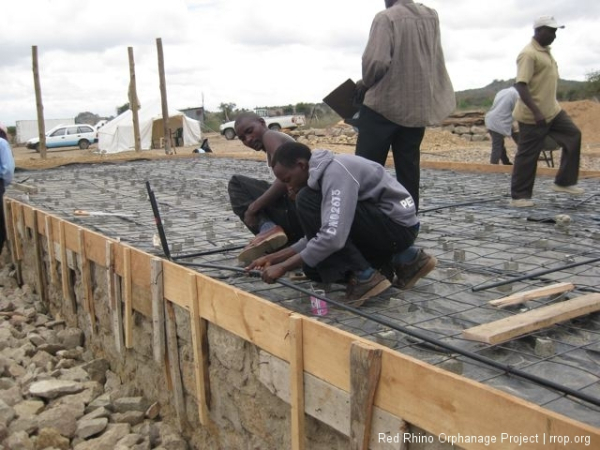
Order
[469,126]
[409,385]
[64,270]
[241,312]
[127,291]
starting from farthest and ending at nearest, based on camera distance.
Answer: [469,126], [64,270], [127,291], [241,312], [409,385]

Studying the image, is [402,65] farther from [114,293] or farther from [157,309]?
[114,293]

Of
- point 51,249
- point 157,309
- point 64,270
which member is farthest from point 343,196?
point 51,249

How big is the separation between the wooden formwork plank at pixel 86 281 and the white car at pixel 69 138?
24899 millimetres

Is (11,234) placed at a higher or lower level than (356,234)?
lower

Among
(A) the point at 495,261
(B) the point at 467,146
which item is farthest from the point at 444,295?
(B) the point at 467,146

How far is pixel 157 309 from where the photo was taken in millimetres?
3432

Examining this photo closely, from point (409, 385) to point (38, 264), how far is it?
15.5 ft

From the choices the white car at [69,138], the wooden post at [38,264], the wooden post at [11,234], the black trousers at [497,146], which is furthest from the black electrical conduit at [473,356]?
the white car at [69,138]

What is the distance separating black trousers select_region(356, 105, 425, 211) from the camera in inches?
155

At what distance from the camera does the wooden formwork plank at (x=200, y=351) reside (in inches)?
121

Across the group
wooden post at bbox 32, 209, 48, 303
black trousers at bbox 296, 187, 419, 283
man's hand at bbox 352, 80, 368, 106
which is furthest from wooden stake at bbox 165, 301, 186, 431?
wooden post at bbox 32, 209, 48, 303

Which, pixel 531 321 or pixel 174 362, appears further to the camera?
pixel 174 362

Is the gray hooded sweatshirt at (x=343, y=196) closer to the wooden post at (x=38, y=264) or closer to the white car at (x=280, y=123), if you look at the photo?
the wooden post at (x=38, y=264)

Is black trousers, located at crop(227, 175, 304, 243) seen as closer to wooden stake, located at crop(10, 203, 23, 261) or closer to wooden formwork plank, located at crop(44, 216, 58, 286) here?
wooden formwork plank, located at crop(44, 216, 58, 286)
